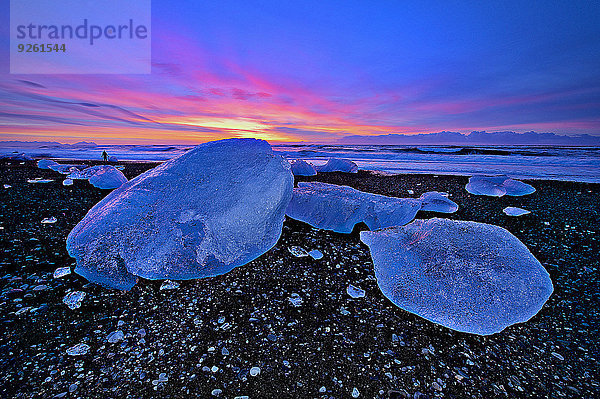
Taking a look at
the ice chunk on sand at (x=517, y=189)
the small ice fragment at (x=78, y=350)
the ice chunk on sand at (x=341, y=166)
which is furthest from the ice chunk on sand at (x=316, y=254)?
the ice chunk on sand at (x=341, y=166)

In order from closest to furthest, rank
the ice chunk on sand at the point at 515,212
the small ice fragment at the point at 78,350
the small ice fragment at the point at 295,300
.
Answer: the small ice fragment at the point at 78,350 < the small ice fragment at the point at 295,300 < the ice chunk on sand at the point at 515,212

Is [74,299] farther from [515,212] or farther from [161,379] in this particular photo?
[515,212]

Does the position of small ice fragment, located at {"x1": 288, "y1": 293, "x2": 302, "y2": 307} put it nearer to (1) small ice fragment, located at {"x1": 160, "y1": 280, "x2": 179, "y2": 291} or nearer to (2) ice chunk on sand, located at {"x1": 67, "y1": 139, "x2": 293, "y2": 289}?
(2) ice chunk on sand, located at {"x1": 67, "y1": 139, "x2": 293, "y2": 289}

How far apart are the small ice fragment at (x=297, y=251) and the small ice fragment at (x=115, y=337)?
5.44 ft

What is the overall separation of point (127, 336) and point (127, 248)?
90 centimetres

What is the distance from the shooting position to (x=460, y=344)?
1.77 m

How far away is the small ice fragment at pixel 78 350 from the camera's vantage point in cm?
156

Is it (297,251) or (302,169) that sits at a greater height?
(302,169)

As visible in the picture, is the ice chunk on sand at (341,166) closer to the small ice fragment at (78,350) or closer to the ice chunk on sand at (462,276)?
the ice chunk on sand at (462,276)

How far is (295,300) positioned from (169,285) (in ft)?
3.66

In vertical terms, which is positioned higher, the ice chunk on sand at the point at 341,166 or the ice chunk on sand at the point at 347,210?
the ice chunk on sand at the point at 341,166

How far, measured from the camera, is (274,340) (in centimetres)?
175

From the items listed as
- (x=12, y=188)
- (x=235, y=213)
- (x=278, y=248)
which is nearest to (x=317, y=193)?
(x=278, y=248)

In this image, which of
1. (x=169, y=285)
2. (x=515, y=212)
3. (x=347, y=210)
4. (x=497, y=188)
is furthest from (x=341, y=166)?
(x=169, y=285)
